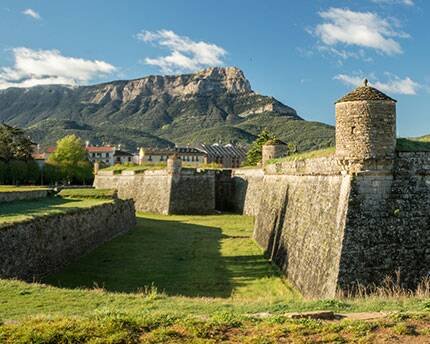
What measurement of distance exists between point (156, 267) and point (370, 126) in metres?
12.7

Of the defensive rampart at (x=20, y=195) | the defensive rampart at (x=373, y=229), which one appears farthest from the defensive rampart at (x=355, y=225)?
the defensive rampart at (x=20, y=195)

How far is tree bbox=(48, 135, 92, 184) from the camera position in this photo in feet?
271

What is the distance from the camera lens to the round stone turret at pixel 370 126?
15.9 metres

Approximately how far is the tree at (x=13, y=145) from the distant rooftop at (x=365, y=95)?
223 ft

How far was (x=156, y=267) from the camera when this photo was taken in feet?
78.5

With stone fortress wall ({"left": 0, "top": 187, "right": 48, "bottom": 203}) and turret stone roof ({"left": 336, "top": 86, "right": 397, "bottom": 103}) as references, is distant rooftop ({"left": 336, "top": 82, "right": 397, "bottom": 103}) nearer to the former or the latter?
turret stone roof ({"left": 336, "top": 86, "right": 397, "bottom": 103})

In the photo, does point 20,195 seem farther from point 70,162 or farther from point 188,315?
point 70,162

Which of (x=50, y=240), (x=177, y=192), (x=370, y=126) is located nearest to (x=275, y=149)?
(x=177, y=192)

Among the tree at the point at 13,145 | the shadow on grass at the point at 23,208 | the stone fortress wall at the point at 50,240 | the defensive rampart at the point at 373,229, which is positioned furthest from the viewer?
the tree at the point at 13,145

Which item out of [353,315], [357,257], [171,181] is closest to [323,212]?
[357,257]

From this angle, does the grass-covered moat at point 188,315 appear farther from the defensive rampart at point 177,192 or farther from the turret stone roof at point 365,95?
the defensive rampart at point 177,192

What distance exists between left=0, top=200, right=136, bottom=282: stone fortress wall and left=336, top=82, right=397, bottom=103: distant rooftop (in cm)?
1306

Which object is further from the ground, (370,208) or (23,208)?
(370,208)

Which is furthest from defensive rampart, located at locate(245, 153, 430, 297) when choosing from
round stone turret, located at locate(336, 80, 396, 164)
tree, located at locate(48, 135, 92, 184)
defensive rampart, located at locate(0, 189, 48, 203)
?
tree, located at locate(48, 135, 92, 184)
